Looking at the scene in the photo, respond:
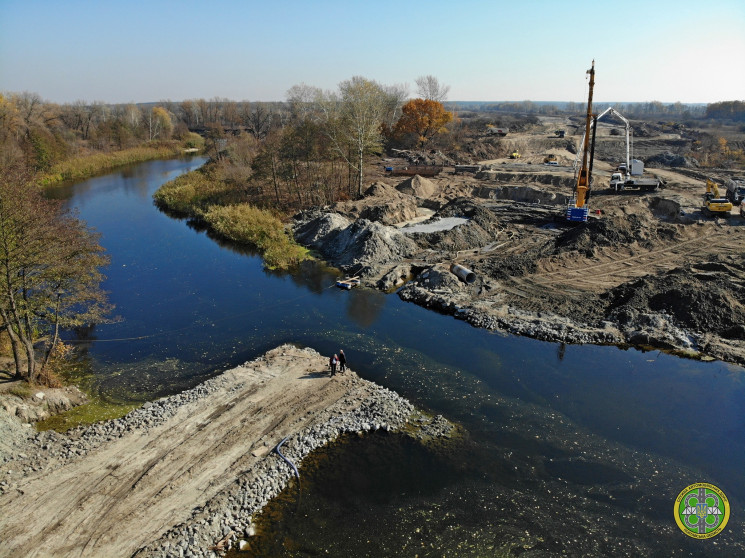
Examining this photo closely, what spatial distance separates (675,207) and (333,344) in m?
30.5

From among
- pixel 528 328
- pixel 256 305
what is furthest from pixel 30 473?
pixel 528 328

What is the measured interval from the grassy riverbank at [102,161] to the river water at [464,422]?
3799cm

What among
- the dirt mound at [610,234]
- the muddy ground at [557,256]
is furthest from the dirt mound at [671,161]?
the dirt mound at [610,234]

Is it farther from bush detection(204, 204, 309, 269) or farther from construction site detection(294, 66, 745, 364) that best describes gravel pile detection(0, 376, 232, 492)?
bush detection(204, 204, 309, 269)

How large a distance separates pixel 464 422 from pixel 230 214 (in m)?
27.1

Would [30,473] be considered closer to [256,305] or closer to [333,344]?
[333,344]

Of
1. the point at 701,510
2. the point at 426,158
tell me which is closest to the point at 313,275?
the point at 701,510

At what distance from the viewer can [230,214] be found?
118ft

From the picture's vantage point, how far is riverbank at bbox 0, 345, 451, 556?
10328 millimetres

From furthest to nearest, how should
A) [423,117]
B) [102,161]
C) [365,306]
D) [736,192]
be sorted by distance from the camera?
[423,117] → [102,161] → [736,192] → [365,306]

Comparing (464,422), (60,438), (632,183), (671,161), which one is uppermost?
(671,161)

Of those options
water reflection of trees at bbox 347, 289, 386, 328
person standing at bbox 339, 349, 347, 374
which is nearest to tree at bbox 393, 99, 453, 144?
water reflection of trees at bbox 347, 289, 386, 328

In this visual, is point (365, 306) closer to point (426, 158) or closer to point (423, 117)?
point (426, 158)

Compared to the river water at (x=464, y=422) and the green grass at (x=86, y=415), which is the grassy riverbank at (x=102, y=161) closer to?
the river water at (x=464, y=422)
